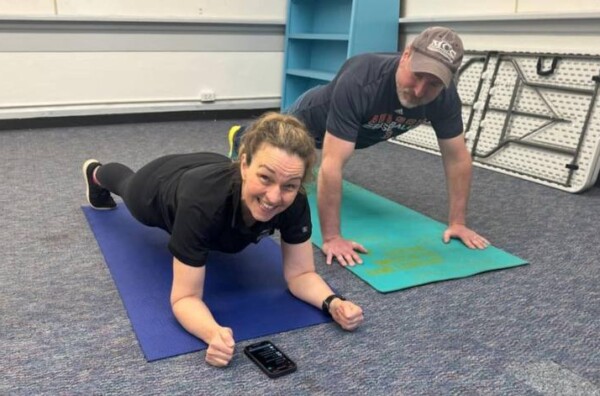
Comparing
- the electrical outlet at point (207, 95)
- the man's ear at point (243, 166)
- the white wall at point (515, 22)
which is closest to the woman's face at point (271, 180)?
the man's ear at point (243, 166)

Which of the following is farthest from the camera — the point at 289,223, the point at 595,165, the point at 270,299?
the point at 595,165

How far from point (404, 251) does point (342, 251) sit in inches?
10.0

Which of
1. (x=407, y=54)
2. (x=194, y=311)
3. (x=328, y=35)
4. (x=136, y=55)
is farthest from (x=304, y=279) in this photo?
(x=136, y=55)

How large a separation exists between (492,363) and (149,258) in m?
1.11

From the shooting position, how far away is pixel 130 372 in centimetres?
131

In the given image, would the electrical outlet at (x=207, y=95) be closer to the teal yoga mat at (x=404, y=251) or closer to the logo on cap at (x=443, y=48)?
the teal yoga mat at (x=404, y=251)

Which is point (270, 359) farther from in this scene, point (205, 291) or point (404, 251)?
point (404, 251)

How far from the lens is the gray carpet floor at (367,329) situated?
1.29 metres

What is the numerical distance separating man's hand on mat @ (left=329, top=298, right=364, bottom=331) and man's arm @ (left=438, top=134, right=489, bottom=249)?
77cm

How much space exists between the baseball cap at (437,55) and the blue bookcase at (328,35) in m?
2.15

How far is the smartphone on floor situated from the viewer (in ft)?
4.32

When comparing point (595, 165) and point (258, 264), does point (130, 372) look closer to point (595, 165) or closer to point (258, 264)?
point (258, 264)

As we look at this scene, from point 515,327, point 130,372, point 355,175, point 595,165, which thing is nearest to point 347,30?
point 355,175

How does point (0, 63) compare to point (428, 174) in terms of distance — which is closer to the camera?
point (428, 174)
